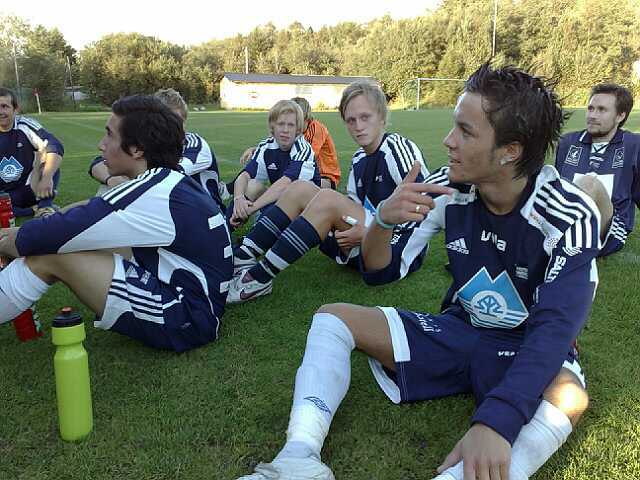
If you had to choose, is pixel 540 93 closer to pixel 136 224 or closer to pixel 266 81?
pixel 136 224

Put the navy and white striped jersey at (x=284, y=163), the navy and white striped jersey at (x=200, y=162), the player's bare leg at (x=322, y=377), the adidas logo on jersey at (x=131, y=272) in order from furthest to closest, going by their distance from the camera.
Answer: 1. the navy and white striped jersey at (x=284, y=163)
2. the navy and white striped jersey at (x=200, y=162)
3. the adidas logo on jersey at (x=131, y=272)
4. the player's bare leg at (x=322, y=377)

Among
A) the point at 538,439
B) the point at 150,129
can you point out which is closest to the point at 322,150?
the point at 150,129

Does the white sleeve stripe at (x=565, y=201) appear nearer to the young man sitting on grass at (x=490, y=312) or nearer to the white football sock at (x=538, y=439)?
the young man sitting on grass at (x=490, y=312)

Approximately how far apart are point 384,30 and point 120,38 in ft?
90.9

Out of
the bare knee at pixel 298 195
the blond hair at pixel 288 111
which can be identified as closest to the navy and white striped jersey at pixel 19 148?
the blond hair at pixel 288 111

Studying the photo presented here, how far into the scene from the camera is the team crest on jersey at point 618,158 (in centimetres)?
488

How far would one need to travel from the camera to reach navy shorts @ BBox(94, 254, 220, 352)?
2598mm

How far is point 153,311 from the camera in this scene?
2.67 metres

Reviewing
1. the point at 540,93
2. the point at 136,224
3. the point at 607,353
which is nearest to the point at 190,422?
the point at 136,224

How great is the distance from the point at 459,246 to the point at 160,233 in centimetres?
137

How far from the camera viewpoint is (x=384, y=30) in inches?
2286

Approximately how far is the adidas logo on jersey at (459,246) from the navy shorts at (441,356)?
332 mm

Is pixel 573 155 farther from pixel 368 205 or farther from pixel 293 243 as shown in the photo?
pixel 293 243

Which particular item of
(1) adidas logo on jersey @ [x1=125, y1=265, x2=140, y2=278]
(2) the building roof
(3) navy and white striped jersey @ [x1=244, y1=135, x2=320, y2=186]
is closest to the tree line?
(2) the building roof
